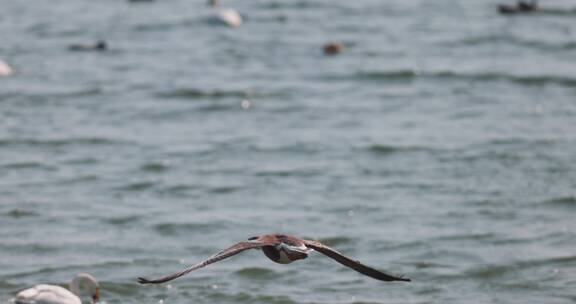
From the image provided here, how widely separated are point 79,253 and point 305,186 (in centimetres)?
340

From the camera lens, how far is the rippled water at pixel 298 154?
1305cm

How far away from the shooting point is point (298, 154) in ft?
56.2

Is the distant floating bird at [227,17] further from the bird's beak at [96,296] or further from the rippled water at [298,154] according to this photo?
the bird's beak at [96,296]

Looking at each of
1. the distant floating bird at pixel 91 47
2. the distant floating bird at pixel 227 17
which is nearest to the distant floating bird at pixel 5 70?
the distant floating bird at pixel 91 47

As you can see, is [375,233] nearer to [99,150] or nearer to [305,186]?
[305,186]

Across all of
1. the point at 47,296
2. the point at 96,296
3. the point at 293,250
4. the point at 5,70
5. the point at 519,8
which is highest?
the point at 293,250

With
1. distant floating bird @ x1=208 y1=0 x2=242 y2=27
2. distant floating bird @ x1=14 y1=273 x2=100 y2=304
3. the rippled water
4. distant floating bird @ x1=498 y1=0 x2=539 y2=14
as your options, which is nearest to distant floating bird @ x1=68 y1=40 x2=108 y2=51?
the rippled water

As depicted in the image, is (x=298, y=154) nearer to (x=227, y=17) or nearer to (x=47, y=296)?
(x=47, y=296)

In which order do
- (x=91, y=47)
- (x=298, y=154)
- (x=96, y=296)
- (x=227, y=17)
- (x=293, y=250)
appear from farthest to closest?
1. (x=227, y=17)
2. (x=91, y=47)
3. (x=298, y=154)
4. (x=96, y=296)
5. (x=293, y=250)

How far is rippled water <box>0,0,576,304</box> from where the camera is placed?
1305cm

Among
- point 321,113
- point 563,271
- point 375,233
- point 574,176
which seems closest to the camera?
point 563,271

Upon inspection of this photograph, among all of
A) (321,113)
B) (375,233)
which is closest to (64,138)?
(321,113)

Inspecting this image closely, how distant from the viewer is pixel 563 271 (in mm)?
Answer: 12797

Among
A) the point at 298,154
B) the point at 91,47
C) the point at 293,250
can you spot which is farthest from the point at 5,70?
the point at 293,250
